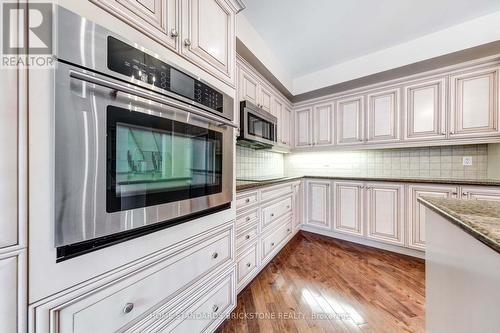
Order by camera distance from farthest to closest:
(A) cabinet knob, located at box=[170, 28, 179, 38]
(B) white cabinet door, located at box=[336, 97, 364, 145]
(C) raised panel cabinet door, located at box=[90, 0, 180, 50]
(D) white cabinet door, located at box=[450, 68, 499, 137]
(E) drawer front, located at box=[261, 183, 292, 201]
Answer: (B) white cabinet door, located at box=[336, 97, 364, 145] → (D) white cabinet door, located at box=[450, 68, 499, 137] → (E) drawer front, located at box=[261, 183, 292, 201] → (A) cabinet knob, located at box=[170, 28, 179, 38] → (C) raised panel cabinet door, located at box=[90, 0, 180, 50]

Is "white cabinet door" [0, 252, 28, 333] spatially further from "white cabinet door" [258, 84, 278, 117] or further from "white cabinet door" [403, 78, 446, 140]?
"white cabinet door" [403, 78, 446, 140]

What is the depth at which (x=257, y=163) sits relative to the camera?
2877 mm

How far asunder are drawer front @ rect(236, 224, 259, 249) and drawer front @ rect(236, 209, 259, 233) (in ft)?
0.15

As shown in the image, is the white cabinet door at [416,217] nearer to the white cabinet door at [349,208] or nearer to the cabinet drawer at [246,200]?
the white cabinet door at [349,208]

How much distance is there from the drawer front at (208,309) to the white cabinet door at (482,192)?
232 centimetres

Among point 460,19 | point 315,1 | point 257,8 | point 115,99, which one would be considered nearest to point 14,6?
point 115,99

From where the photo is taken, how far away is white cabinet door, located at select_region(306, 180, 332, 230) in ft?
9.35

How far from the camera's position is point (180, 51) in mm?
931

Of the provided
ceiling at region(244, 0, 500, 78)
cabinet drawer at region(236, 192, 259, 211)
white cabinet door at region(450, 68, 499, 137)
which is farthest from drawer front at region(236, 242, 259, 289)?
white cabinet door at region(450, 68, 499, 137)

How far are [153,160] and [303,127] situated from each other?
113 inches

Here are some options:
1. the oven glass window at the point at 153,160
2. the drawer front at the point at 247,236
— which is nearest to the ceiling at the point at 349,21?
the oven glass window at the point at 153,160

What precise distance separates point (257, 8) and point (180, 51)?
49.6 inches

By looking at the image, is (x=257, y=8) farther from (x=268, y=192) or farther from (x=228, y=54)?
(x=268, y=192)

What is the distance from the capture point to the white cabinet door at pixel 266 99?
94.7 inches
